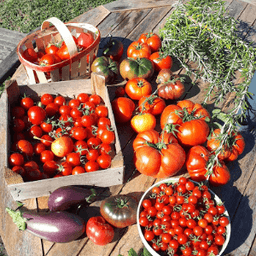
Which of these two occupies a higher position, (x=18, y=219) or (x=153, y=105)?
(x=153, y=105)

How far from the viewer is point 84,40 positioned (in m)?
2.41

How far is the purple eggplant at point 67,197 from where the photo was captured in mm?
1608

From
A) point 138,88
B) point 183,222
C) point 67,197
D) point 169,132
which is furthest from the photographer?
point 138,88

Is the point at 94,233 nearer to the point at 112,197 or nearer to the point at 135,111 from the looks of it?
the point at 112,197

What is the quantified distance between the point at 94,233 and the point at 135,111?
102cm

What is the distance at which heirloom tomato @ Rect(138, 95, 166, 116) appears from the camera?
2088 millimetres

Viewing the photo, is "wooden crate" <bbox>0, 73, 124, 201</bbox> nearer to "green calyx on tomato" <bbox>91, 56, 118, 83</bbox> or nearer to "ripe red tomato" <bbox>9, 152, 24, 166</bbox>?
"ripe red tomato" <bbox>9, 152, 24, 166</bbox>

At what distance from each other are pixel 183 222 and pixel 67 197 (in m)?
0.68

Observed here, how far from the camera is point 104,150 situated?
1.87m

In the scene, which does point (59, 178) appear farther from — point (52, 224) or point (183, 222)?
point (183, 222)

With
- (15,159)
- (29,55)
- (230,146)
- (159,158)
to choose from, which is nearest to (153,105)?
(159,158)

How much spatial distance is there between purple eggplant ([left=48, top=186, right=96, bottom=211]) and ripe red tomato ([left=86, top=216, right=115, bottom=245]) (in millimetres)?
151

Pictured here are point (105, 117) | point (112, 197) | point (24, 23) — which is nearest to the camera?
point (112, 197)

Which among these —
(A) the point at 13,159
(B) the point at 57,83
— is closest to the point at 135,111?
(B) the point at 57,83
